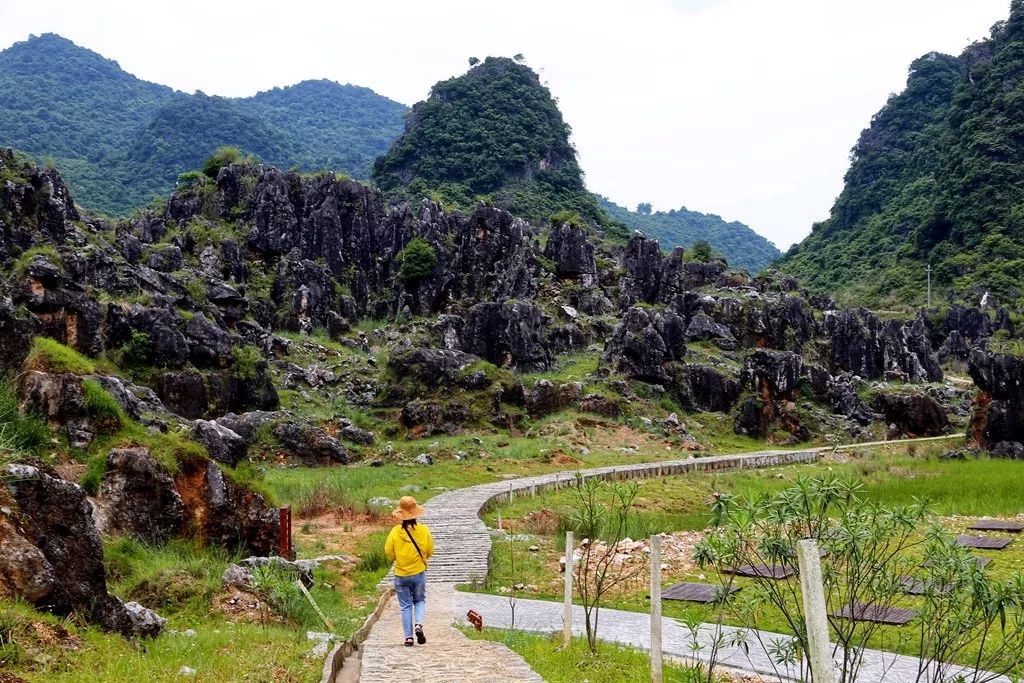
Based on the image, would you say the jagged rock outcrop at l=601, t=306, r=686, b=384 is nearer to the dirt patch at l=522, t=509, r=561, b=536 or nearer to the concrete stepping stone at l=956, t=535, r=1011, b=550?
the dirt patch at l=522, t=509, r=561, b=536

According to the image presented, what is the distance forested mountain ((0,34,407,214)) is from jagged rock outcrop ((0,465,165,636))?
235ft

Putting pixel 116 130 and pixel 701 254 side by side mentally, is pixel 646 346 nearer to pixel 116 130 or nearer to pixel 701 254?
pixel 701 254

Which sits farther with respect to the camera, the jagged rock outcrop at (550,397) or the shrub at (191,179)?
the shrub at (191,179)

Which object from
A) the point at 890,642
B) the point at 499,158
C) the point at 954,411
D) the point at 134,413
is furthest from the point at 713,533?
the point at 499,158

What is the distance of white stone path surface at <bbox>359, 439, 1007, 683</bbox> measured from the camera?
8.40 m

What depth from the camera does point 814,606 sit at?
4.97 metres

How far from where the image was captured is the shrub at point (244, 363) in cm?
3484

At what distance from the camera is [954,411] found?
4622 cm

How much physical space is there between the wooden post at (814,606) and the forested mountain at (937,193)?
269 ft

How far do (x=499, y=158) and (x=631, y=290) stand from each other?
157 ft

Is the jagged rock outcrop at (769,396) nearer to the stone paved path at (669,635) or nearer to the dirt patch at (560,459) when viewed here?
the dirt patch at (560,459)

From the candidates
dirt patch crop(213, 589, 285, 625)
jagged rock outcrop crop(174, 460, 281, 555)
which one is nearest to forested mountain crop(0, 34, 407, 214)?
jagged rock outcrop crop(174, 460, 281, 555)

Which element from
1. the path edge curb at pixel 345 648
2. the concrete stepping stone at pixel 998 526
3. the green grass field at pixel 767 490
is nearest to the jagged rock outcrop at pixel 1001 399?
the green grass field at pixel 767 490

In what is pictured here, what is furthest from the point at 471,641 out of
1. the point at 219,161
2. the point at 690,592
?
the point at 219,161
